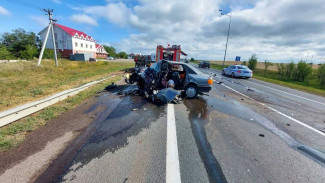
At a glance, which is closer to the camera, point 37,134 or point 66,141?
point 66,141

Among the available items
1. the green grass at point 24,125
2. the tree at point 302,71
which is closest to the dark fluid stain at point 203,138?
the green grass at point 24,125

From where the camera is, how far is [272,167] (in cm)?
250

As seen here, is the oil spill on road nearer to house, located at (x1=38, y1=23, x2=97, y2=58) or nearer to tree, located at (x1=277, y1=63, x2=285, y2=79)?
tree, located at (x1=277, y1=63, x2=285, y2=79)

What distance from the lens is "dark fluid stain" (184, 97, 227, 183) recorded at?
225 centimetres

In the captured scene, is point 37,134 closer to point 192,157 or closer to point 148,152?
point 148,152

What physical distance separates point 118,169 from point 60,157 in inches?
42.9

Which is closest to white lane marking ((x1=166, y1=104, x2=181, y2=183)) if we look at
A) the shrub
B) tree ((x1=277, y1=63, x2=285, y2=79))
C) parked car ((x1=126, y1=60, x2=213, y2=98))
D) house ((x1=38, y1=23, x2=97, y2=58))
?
parked car ((x1=126, y1=60, x2=213, y2=98))

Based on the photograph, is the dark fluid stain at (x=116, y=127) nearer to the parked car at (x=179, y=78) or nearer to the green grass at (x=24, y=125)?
the green grass at (x=24, y=125)

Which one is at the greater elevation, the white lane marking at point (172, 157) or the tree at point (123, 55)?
the tree at point (123, 55)

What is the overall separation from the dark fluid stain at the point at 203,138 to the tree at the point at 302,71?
945 inches

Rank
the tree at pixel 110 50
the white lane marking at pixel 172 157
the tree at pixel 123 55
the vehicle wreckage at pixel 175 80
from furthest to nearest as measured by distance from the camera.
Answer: the tree at pixel 123 55
the tree at pixel 110 50
the vehicle wreckage at pixel 175 80
the white lane marking at pixel 172 157

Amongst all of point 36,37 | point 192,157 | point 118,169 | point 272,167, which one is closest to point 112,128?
point 118,169

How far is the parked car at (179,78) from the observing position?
644 centimetres

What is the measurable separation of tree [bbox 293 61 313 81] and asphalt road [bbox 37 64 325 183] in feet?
72.3
